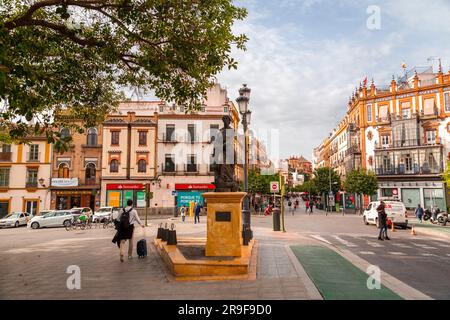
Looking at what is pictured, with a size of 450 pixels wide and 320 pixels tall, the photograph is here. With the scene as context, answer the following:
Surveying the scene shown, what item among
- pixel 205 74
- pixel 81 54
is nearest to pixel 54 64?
pixel 81 54

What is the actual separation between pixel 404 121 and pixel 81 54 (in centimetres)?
3953

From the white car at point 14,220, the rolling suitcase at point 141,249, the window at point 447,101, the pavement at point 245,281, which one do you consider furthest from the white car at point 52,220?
the window at point 447,101

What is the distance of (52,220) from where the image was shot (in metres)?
24.2

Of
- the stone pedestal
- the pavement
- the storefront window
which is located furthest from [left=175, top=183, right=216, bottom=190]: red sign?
the stone pedestal

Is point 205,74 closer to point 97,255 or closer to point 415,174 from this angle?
point 97,255

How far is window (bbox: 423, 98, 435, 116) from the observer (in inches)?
1521

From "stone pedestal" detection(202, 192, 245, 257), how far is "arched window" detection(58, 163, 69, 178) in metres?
33.0

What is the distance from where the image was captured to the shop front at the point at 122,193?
3653 centimetres

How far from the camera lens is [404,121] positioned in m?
39.7

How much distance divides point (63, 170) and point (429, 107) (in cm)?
4300

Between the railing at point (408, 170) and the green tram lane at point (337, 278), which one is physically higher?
the railing at point (408, 170)

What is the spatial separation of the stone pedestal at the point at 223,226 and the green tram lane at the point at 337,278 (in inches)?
70.9

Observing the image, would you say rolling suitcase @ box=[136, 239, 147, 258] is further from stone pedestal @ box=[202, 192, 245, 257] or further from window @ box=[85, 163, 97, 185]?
window @ box=[85, 163, 97, 185]

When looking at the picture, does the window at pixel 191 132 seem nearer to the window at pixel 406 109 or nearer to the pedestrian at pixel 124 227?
the window at pixel 406 109
